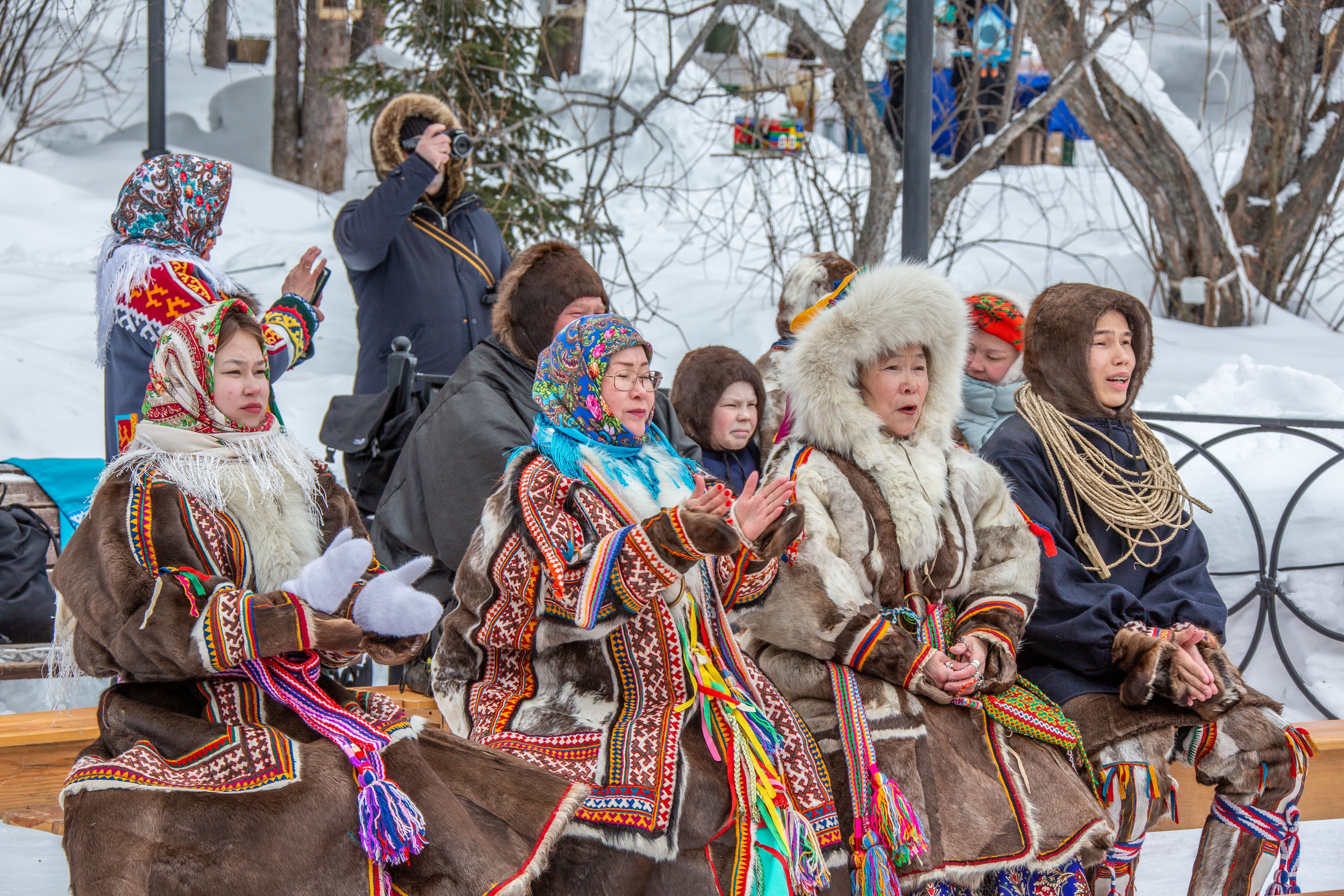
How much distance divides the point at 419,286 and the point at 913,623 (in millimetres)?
2246

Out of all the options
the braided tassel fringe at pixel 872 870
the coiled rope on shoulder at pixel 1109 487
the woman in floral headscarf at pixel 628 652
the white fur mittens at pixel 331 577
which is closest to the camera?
the white fur mittens at pixel 331 577

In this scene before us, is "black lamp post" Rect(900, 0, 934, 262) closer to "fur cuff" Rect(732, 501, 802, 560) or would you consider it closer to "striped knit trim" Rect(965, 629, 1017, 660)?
"striped knit trim" Rect(965, 629, 1017, 660)

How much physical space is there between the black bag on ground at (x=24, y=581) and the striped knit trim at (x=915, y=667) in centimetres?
273

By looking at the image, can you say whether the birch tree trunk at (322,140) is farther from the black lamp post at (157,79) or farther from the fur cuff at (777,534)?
the fur cuff at (777,534)

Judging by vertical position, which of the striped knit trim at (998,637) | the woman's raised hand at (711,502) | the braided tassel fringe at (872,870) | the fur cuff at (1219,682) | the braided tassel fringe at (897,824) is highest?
the woman's raised hand at (711,502)

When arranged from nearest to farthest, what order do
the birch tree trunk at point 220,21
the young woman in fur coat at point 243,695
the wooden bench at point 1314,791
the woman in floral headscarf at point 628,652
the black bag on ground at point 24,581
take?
1. the young woman in fur coat at point 243,695
2. the woman in floral headscarf at point 628,652
3. the wooden bench at point 1314,791
4. the black bag on ground at point 24,581
5. the birch tree trunk at point 220,21

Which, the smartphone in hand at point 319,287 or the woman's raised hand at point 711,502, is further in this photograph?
the smartphone in hand at point 319,287

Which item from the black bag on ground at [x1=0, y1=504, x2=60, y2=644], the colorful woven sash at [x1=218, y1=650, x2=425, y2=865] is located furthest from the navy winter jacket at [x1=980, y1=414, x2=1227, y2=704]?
the black bag on ground at [x1=0, y1=504, x2=60, y2=644]

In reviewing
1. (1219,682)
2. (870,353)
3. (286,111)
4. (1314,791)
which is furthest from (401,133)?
(286,111)

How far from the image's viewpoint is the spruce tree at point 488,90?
5914 mm

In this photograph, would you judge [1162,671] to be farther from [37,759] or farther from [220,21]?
[220,21]

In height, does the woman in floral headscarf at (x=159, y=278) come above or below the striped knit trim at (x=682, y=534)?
above

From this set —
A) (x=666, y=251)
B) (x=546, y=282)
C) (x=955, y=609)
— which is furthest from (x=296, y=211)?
(x=955, y=609)

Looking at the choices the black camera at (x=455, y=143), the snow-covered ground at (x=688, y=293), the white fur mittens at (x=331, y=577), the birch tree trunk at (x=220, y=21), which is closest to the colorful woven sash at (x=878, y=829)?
the white fur mittens at (x=331, y=577)
